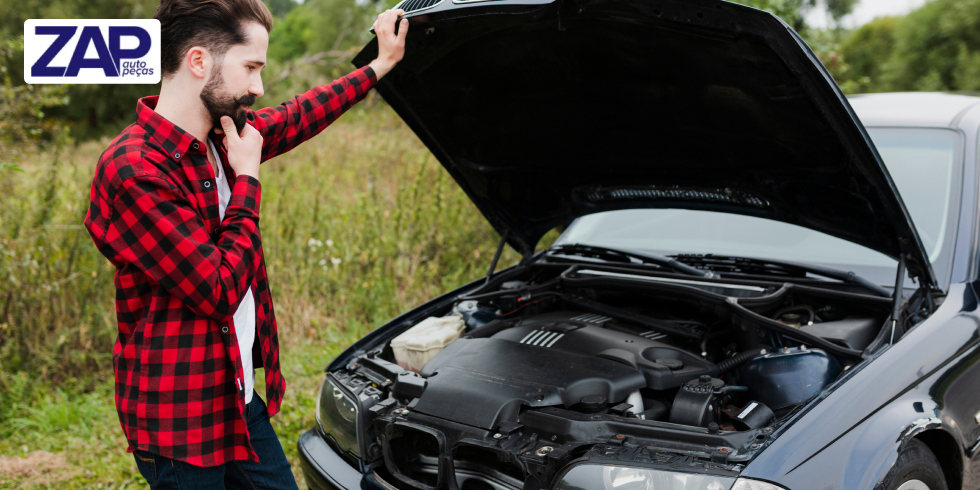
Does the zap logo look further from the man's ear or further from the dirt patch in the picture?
the man's ear

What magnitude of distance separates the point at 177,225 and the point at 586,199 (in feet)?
6.43

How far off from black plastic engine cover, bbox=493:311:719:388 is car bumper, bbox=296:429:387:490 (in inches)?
26.5

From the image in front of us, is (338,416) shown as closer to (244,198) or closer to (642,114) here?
(244,198)

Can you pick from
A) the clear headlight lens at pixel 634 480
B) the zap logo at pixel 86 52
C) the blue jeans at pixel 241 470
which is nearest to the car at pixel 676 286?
the clear headlight lens at pixel 634 480

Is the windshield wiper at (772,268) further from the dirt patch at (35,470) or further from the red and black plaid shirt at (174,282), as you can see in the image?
the dirt patch at (35,470)

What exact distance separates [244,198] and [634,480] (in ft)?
3.76

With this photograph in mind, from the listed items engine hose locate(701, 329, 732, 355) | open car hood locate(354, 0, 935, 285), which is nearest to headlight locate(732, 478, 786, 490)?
engine hose locate(701, 329, 732, 355)

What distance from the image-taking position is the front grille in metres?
2.13

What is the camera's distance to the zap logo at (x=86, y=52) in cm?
419

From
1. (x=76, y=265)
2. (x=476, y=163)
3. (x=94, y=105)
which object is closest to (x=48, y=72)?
(x=76, y=265)

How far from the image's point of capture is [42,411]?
3.96 metres

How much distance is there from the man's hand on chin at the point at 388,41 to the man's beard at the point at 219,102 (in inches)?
27.5

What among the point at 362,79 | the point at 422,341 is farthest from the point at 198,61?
the point at 422,341

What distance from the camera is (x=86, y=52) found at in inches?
180
